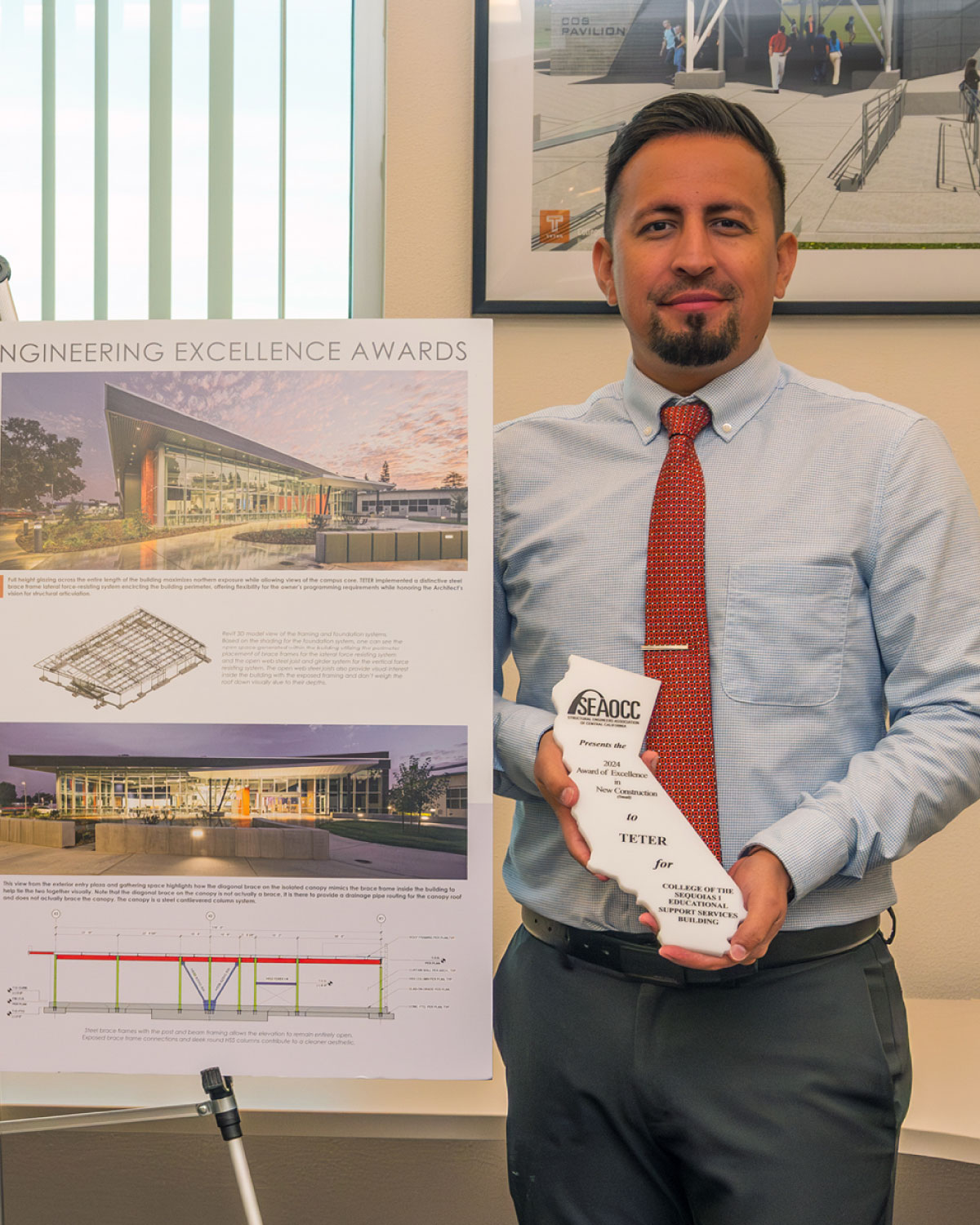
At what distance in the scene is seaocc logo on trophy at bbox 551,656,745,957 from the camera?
0.89 m

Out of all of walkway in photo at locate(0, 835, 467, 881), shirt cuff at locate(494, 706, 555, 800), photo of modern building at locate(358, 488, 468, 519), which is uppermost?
photo of modern building at locate(358, 488, 468, 519)

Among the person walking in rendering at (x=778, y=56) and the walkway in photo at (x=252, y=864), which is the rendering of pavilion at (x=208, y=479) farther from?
the person walking in rendering at (x=778, y=56)

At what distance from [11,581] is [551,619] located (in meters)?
0.60

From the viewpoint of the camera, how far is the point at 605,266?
3.89 ft

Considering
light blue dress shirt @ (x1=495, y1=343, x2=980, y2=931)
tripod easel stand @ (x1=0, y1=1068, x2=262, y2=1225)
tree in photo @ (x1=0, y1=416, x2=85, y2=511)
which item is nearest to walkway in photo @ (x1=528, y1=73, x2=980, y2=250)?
light blue dress shirt @ (x1=495, y1=343, x2=980, y2=931)

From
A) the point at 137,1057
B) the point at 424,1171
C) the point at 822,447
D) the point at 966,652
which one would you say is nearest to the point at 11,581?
the point at 137,1057

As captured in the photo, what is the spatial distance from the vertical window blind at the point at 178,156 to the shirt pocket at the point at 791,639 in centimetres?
113

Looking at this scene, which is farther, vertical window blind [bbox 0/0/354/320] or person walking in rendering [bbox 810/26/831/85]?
vertical window blind [bbox 0/0/354/320]

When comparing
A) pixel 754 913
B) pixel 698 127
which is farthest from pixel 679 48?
pixel 754 913

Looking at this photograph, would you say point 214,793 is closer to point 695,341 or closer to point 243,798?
point 243,798

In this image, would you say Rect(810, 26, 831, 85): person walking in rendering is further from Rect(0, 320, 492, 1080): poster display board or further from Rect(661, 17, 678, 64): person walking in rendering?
Rect(0, 320, 492, 1080): poster display board

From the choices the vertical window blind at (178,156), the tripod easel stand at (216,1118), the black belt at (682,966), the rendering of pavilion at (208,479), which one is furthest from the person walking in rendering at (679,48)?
the black belt at (682,966)

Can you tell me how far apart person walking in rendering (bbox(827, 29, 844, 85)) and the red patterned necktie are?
1.02 m

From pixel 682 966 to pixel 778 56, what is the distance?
1.50 metres
